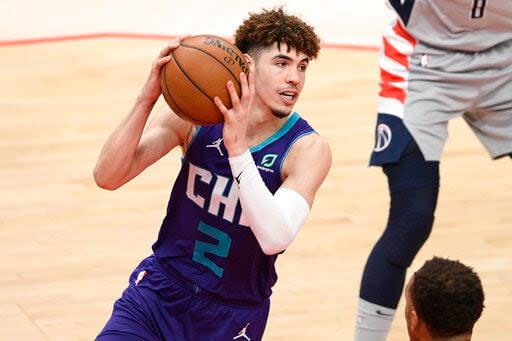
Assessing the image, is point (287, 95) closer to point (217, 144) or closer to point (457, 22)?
point (217, 144)

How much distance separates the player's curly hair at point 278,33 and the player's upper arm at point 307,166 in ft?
0.99

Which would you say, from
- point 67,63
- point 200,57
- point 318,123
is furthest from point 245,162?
point 67,63

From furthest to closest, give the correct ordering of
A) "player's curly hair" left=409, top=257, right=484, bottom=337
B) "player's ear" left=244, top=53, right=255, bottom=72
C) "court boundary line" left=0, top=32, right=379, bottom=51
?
1. "court boundary line" left=0, top=32, right=379, bottom=51
2. "player's ear" left=244, top=53, right=255, bottom=72
3. "player's curly hair" left=409, top=257, right=484, bottom=337

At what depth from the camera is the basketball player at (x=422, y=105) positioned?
454 cm

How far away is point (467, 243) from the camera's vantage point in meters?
6.41

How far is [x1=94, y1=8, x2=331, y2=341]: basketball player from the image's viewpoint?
4.11 meters

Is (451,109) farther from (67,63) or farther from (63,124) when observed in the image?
(67,63)

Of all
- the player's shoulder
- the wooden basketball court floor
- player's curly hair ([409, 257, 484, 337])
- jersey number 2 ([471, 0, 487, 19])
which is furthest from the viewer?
the wooden basketball court floor

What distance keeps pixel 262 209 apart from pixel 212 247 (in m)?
0.42

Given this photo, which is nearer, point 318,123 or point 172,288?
point 172,288

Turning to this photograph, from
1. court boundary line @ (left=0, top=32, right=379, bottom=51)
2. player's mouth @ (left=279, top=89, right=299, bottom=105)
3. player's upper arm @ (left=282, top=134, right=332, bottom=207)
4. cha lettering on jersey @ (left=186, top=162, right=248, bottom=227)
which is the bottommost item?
court boundary line @ (left=0, top=32, right=379, bottom=51)

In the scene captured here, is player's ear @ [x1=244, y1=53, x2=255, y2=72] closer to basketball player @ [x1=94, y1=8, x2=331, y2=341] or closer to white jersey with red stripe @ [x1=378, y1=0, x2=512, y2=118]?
basketball player @ [x1=94, y1=8, x2=331, y2=341]

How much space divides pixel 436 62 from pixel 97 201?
2.75 metres

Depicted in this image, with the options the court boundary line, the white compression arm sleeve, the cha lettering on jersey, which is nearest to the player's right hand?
the cha lettering on jersey
